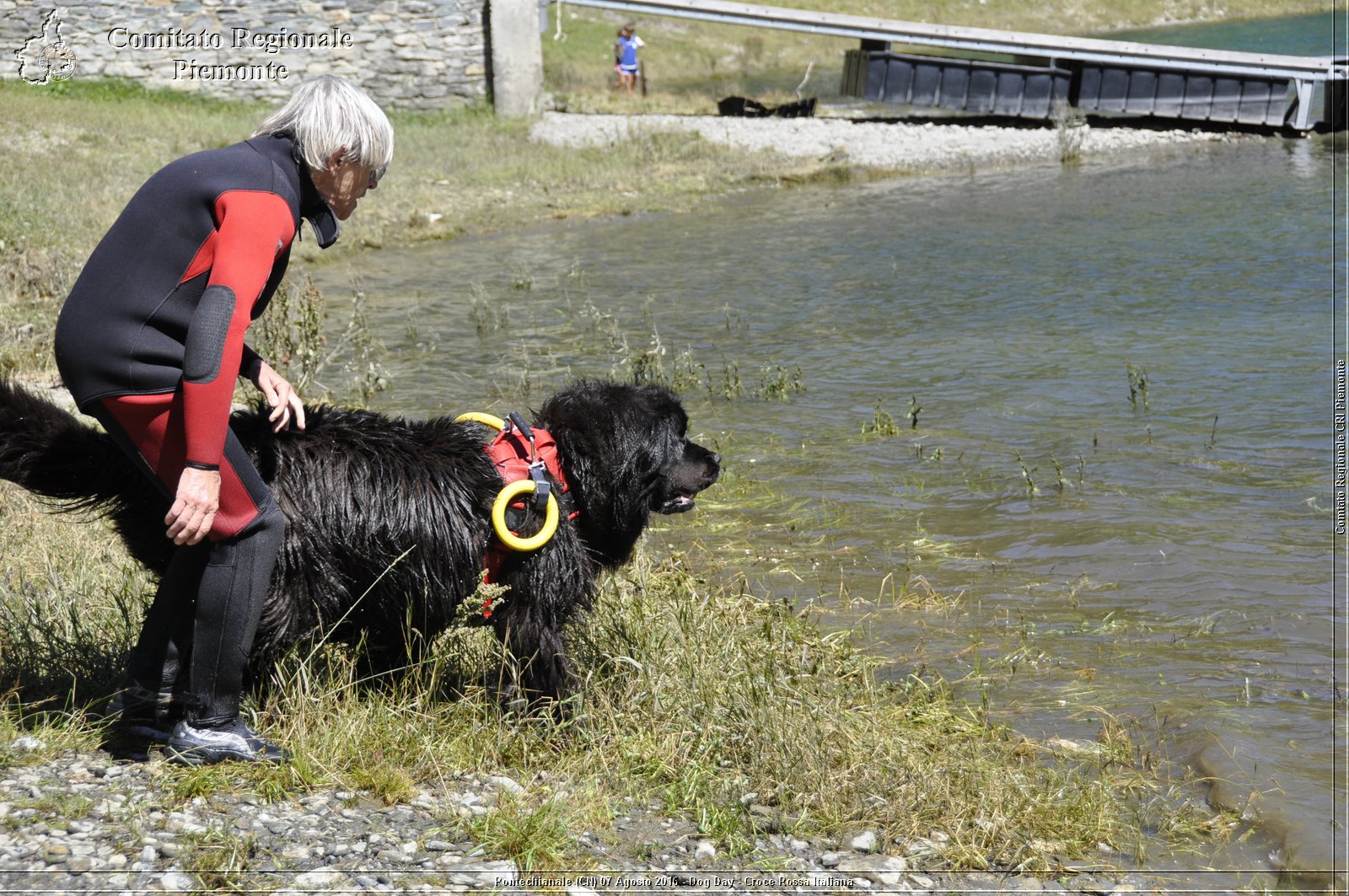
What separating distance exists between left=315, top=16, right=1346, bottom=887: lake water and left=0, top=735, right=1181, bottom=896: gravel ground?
977mm

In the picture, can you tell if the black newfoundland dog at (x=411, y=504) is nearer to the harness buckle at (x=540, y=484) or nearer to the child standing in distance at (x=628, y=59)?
the harness buckle at (x=540, y=484)

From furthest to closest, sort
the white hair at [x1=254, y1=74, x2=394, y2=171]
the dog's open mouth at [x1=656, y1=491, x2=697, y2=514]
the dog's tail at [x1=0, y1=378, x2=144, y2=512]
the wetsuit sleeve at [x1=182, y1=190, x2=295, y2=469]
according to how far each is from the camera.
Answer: the dog's open mouth at [x1=656, y1=491, x2=697, y2=514], the dog's tail at [x1=0, y1=378, x2=144, y2=512], the white hair at [x1=254, y1=74, x2=394, y2=171], the wetsuit sleeve at [x1=182, y1=190, x2=295, y2=469]

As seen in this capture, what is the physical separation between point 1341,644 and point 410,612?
13.7 feet

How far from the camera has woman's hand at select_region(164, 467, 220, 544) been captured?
3.01 meters

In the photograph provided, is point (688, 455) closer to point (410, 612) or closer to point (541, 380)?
point (410, 612)

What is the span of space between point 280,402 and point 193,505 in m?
0.77

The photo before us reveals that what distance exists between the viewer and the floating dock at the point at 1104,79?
24.4 metres

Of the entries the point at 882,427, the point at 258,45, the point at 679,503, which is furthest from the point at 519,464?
the point at 258,45

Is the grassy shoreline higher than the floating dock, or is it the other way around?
the floating dock

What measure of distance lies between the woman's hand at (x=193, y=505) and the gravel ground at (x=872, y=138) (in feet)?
62.1

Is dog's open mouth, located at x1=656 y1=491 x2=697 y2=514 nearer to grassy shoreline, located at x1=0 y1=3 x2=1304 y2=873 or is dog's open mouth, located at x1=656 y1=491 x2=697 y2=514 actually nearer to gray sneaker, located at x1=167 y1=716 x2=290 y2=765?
grassy shoreline, located at x1=0 y1=3 x2=1304 y2=873

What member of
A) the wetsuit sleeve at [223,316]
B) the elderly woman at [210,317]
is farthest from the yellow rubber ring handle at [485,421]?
the wetsuit sleeve at [223,316]

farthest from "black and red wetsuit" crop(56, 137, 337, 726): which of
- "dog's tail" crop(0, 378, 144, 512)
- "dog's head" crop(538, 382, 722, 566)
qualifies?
"dog's head" crop(538, 382, 722, 566)

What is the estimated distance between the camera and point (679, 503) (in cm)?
448
